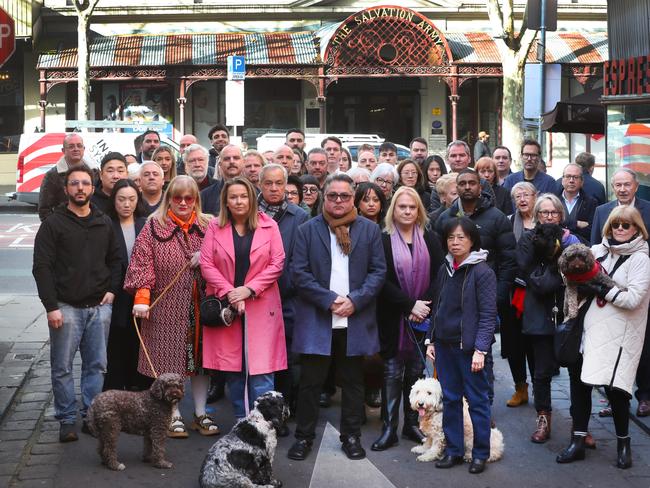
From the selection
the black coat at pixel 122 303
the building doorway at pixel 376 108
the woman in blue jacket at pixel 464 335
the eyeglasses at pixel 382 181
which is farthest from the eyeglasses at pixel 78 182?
the building doorway at pixel 376 108

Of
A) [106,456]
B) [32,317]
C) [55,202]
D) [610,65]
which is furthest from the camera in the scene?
[32,317]

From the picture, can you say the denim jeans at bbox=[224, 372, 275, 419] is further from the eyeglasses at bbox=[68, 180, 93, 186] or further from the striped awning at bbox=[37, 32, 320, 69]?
the striped awning at bbox=[37, 32, 320, 69]

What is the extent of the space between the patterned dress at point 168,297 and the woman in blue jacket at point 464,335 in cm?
189

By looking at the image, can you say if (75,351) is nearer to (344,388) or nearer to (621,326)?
(344,388)

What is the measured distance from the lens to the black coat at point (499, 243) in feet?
27.9

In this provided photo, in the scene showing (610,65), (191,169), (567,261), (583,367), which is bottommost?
(583,367)

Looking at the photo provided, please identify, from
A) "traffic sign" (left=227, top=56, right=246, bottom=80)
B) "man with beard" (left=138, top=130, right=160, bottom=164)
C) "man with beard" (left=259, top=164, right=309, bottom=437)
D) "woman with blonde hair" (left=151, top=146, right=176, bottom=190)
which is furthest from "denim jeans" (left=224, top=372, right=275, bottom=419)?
"traffic sign" (left=227, top=56, right=246, bottom=80)

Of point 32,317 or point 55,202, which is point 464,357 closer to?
point 55,202

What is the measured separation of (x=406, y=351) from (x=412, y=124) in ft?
84.6

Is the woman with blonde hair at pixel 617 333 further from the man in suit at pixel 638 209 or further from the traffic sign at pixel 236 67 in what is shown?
the traffic sign at pixel 236 67

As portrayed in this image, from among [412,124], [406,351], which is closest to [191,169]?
[406,351]

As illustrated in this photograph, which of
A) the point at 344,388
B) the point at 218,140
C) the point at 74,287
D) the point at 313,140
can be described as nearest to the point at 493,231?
the point at 344,388

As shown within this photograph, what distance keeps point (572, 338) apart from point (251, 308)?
2.30 meters

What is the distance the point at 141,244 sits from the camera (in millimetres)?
7805
